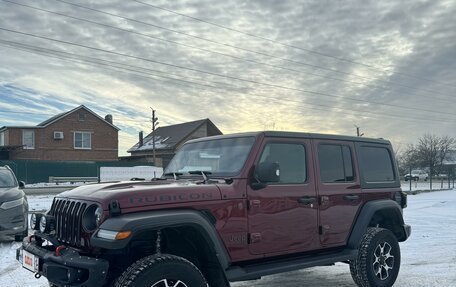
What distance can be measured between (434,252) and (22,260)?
6.98 meters

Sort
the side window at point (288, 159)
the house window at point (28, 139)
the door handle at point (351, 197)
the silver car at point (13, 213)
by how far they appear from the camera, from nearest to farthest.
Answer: the side window at point (288, 159)
the door handle at point (351, 197)
the silver car at point (13, 213)
the house window at point (28, 139)

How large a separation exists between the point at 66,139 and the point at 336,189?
38.9m

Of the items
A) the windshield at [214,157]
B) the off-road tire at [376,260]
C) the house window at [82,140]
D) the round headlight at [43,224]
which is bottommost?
the off-road tire at [376,260]

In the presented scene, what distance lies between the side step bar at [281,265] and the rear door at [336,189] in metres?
0.15

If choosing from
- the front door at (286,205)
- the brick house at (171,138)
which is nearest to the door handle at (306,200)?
the front door at (286,205)

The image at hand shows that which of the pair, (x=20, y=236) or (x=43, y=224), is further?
(x=20, y=236)

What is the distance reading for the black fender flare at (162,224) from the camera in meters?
3.50

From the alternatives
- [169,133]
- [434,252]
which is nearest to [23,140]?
[169,133]

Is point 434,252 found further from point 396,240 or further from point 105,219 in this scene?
point 105,219

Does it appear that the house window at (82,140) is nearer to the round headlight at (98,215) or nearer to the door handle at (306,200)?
the door handle at (306,200)

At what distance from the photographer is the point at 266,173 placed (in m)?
4.41

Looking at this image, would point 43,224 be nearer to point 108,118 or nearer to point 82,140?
point 82,140

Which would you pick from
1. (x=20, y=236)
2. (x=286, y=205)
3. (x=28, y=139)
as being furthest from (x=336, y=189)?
(x=28, y=139)

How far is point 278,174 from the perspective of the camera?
4492 millimetres
